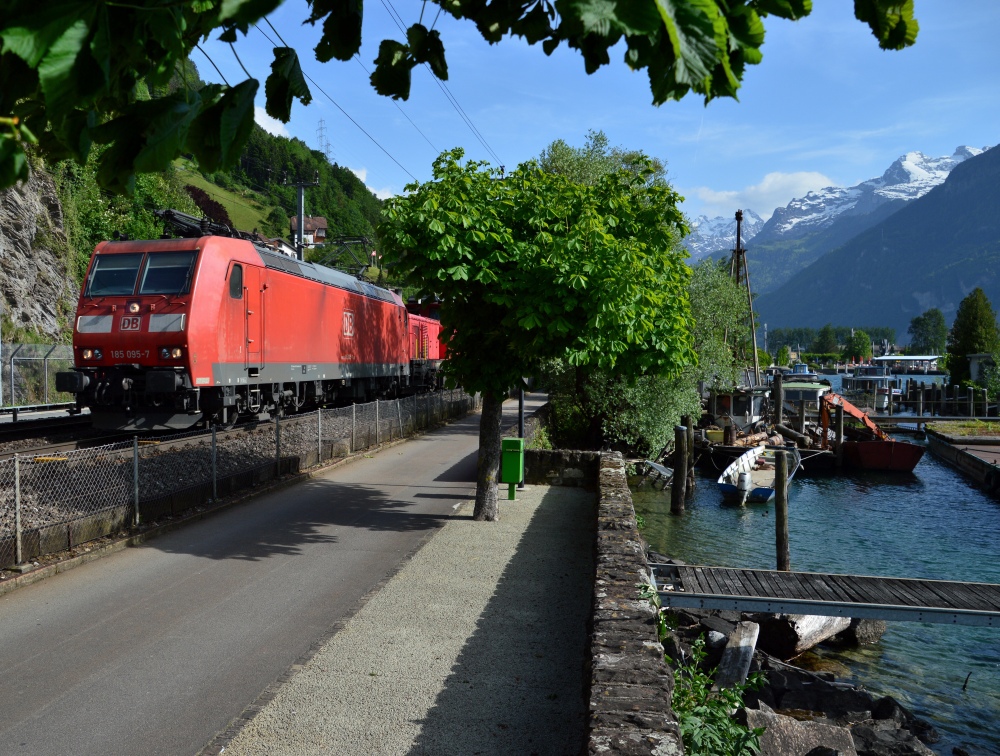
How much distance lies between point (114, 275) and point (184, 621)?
33.8ft

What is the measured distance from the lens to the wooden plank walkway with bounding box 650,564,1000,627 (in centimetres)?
1081

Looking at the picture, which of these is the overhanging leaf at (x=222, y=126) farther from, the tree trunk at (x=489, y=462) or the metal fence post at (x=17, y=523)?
the tree trunk at (x=489, y=462)

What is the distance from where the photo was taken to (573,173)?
3109 cm

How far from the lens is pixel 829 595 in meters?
11.4

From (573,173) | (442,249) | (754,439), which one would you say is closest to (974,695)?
(442,249)

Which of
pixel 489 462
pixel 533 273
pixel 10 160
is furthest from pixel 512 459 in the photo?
pixel 10 160

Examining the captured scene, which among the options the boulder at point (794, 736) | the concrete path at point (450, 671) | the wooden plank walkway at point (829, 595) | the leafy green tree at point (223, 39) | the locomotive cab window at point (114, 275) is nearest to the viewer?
the leafy green tree at point (223, 39)

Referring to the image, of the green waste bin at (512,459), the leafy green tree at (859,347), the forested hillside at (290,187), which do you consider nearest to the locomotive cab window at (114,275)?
the green waste bin at (512,459)

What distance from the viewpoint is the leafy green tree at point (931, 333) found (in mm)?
176125

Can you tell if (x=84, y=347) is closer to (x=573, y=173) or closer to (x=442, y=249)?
(x=442, y=249)

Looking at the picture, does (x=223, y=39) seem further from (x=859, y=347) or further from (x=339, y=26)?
(x=859, y=347)

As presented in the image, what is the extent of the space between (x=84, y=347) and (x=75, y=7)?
50.7 feet

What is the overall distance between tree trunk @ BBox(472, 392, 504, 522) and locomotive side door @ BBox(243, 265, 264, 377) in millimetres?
6608

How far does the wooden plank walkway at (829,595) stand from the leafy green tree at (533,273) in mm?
3249
